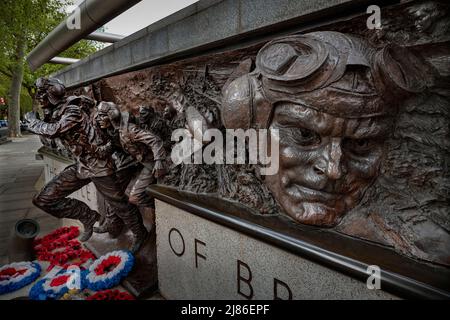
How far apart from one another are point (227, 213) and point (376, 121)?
1213mm

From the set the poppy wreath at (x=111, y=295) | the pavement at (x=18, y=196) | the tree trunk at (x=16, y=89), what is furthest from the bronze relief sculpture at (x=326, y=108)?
the tree trunk at (x=16, y=89)

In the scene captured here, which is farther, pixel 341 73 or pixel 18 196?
pixel 18 196

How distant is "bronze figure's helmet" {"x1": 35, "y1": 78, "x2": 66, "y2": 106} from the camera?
11.3ft

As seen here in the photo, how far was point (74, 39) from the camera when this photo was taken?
3.86m

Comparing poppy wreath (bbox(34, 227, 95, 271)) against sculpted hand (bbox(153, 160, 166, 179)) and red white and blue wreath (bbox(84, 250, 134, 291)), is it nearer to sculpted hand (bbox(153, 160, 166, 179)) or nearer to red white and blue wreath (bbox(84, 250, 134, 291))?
red white and blue wreath (bbox(84, 250, 134, 291))

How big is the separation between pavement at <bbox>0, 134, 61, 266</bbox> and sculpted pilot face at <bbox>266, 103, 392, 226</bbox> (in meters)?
4.03

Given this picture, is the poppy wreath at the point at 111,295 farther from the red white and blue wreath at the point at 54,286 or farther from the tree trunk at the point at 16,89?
the tree trunk at the point at 16,89

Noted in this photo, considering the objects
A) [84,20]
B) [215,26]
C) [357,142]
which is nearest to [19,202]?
[84,20]

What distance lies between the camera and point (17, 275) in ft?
10.9

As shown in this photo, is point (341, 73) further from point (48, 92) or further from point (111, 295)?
point (48, 92)

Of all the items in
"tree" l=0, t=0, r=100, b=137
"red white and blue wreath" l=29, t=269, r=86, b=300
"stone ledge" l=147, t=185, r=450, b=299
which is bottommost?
"red white and blue wreath" l=29, t=269, r=86, b=300

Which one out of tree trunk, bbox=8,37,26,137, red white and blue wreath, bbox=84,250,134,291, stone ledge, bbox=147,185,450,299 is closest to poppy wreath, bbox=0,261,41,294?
red white and blue wreath, bbox=84,250,134,291

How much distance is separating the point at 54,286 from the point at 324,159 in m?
3.08
